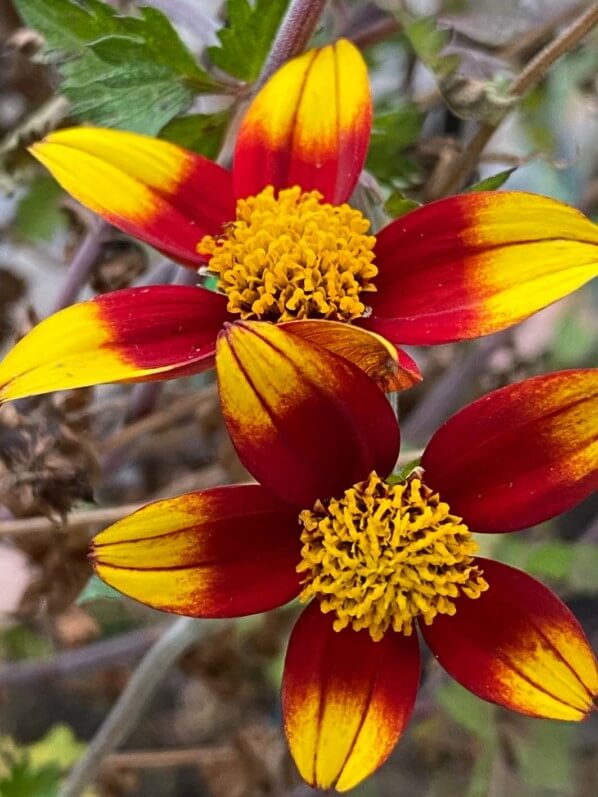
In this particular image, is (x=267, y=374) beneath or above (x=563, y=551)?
above

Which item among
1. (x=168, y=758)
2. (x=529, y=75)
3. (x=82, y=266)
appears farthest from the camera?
(x=168, y=758)

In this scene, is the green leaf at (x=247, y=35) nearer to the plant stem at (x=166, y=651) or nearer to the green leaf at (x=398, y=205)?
the plant stem at (x=166, y=651)

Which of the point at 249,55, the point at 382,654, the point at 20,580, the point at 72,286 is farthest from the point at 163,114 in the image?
the point at 20,580

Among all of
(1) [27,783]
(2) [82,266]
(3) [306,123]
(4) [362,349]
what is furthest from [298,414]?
(1) [27,783]

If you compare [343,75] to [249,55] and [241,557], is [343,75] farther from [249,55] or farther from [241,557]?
[241,557]

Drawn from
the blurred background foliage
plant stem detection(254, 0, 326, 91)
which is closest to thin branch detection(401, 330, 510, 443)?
the blurred background foliage

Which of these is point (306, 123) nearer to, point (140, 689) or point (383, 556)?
point (383, 556)

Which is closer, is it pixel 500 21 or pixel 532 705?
pixel 532 705
